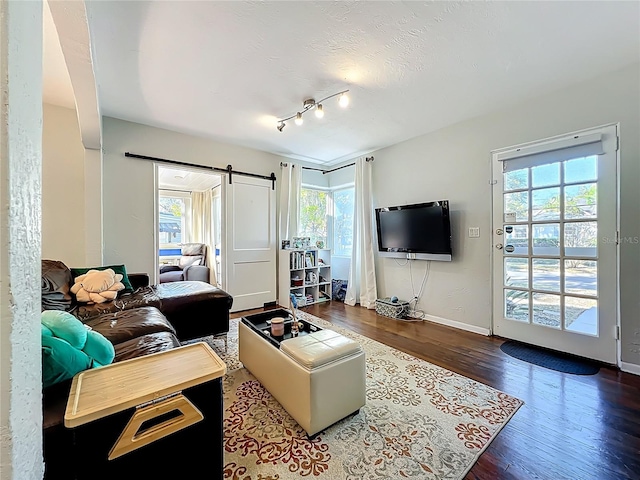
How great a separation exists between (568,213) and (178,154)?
442 centimetres

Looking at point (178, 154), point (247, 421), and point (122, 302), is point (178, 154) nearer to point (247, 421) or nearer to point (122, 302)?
point (122, 302)

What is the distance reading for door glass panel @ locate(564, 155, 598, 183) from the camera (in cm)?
238

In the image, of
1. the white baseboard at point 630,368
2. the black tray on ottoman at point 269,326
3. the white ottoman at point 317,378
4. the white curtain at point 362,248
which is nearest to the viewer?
the white ottoman at point 317,378

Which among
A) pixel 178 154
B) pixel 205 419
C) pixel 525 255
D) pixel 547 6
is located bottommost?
pixel 205 419

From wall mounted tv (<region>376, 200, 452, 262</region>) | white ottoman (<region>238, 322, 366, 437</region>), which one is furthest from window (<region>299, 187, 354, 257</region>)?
white ottoman (<region>238, 322, 366, 437</region>)

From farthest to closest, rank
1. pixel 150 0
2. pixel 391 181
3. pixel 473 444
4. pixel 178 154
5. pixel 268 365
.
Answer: pixel 391 181 → pixel 178 154 → pixel 268 365 → pixel 150 0 → pixel 473 444

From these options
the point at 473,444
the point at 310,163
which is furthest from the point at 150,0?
the point at 310,163

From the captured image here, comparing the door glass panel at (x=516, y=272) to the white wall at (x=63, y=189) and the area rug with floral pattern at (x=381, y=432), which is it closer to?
the area rug with floral pattern at (x=381, y=432)

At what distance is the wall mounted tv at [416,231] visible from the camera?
328 centimetres

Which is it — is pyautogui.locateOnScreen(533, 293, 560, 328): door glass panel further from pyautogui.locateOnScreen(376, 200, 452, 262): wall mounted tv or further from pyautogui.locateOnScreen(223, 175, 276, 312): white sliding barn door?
pyautogui.locateOnScreen(223, 175, 276, 312): white sliding barn door

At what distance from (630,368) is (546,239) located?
3.88 feet

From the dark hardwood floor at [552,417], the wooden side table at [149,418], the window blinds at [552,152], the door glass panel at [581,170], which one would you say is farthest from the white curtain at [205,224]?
the door glass panel at [581,170]

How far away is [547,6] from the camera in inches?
64.4

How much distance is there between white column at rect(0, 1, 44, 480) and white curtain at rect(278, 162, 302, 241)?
13.0 ft
